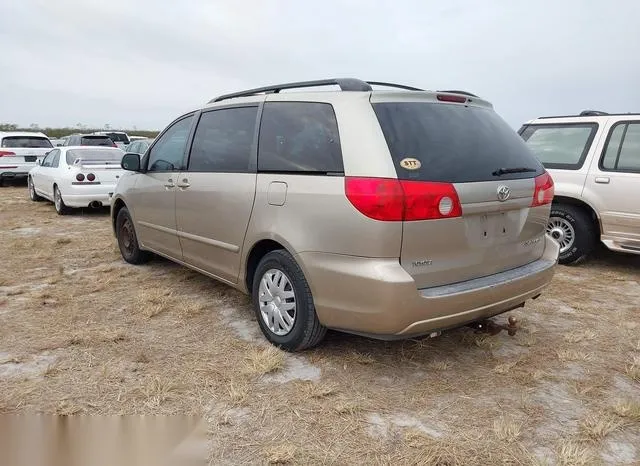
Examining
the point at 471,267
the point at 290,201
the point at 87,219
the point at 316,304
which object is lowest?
the point at 87,219

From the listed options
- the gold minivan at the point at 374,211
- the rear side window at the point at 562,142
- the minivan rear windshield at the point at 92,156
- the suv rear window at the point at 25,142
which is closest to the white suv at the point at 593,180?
the rear side window at the point at 562,142

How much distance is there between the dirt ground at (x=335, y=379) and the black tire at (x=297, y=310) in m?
0.13

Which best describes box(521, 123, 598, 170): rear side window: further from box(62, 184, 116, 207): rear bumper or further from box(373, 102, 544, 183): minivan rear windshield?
box(62, 184, 116, 207): rear bumper

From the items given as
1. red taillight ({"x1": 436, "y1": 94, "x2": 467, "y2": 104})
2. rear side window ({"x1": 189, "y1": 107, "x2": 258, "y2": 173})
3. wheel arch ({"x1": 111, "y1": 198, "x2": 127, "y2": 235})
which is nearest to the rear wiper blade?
red taillight ({"x1": 436, "y1": 94, "x2": 467, "y2": 104})

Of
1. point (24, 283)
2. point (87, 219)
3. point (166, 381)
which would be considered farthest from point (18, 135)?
point (166, 381)

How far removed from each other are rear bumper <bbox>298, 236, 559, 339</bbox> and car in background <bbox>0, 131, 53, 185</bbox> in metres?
14.7

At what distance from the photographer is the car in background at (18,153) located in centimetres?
1488

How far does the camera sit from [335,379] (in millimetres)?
3258

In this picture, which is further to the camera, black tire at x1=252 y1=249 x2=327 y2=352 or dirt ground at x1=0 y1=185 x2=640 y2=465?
black tire at x1=252 y1=249 x2=327 y2=352

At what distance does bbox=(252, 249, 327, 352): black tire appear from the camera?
333 cm

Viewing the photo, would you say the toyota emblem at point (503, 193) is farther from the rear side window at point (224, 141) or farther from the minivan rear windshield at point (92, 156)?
the minivan rear windshield at point (92, 156)

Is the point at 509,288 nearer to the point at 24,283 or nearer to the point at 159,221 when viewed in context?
the point at 159,221

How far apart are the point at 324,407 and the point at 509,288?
136 cm

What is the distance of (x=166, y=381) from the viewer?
3.21 metres
